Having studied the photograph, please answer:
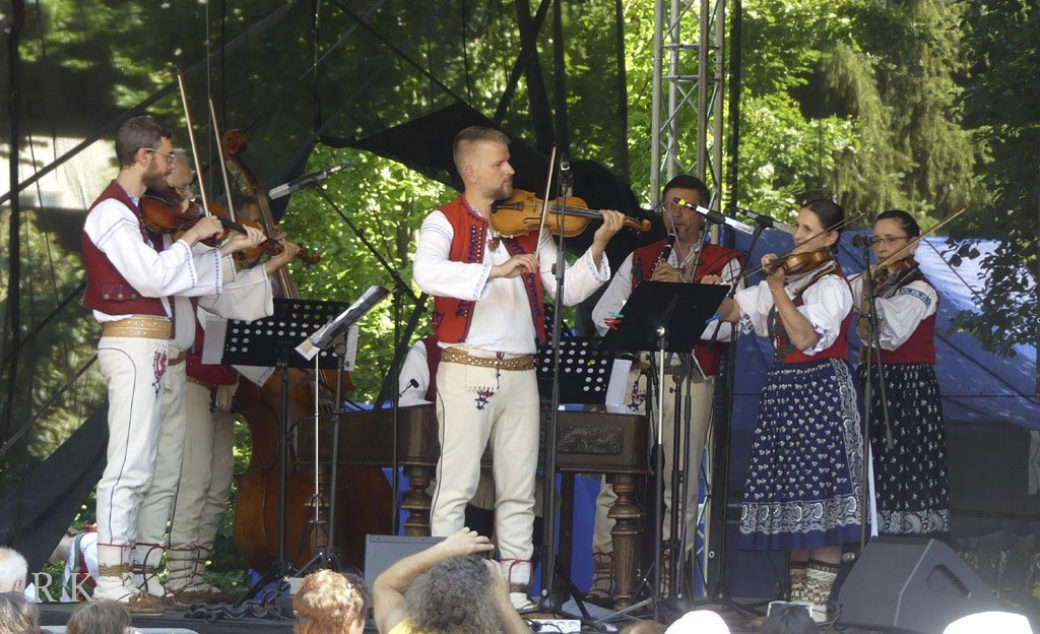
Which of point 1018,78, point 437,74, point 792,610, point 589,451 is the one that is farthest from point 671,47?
point 792,610

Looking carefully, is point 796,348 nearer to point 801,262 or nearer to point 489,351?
point 801,262

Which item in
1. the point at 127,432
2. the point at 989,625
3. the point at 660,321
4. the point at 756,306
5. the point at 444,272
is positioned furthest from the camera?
the point at 756,306

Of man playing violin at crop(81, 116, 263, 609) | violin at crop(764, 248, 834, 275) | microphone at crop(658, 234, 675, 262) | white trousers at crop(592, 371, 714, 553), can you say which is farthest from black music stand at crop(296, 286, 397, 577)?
microphone at crop(658, 234, 675, 262)

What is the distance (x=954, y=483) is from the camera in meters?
7.45

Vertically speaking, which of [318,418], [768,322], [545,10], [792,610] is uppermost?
[545,10]

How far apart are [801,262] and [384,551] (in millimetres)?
2104

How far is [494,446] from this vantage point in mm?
5484

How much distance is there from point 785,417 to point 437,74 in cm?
277

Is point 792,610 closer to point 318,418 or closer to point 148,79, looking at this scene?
point 318,418

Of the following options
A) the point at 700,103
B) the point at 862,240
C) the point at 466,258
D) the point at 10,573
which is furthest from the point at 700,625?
the point at 700,103

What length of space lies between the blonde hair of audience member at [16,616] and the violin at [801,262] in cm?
316

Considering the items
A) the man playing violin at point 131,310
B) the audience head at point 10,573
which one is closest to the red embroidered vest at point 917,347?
the man playing violin at point 131,310

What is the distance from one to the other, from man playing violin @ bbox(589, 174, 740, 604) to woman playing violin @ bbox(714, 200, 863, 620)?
52 centimetres

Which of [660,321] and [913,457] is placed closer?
[660,321]
